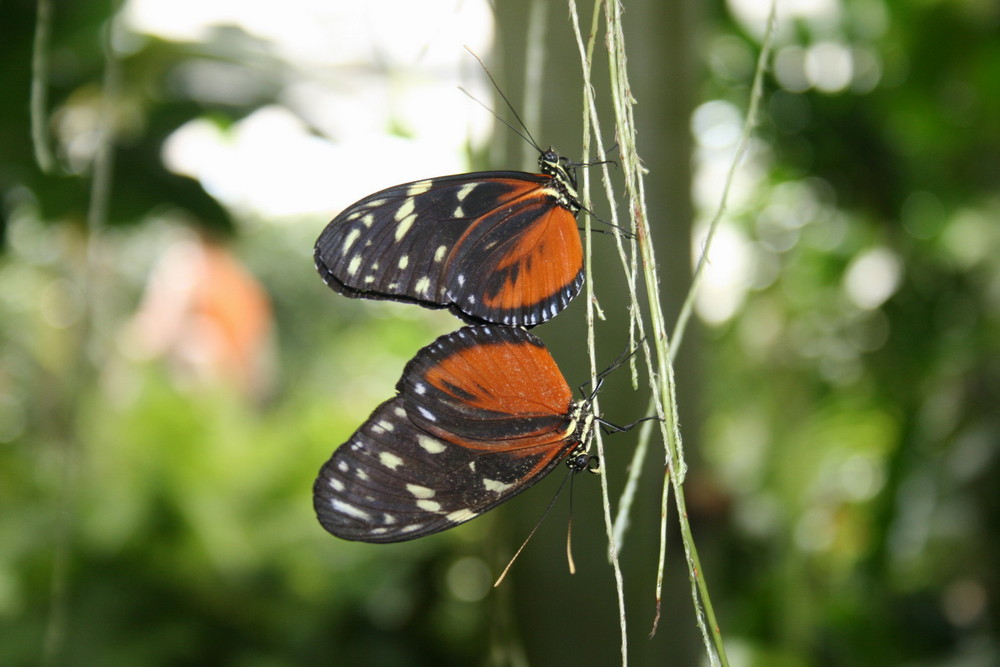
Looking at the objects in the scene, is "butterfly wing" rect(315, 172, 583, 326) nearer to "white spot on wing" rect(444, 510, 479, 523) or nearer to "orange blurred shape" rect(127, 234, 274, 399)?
"white spot on wing" rect(444, 510, 479, 523)

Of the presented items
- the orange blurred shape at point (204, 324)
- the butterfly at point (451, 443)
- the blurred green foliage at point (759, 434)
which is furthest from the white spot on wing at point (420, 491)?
the orange blurred shape at point (204, 324)

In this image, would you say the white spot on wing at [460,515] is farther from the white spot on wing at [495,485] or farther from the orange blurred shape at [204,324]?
the orange blurred shape at [204,324]

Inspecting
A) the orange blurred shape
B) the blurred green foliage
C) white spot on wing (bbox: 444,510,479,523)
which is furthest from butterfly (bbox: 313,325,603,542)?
the orange blurred shape

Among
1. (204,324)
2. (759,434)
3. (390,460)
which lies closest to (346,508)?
(390,460)

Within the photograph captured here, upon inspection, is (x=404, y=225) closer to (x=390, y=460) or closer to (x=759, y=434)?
(x=390, y=460)

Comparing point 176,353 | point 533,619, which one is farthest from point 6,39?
point 176,353
